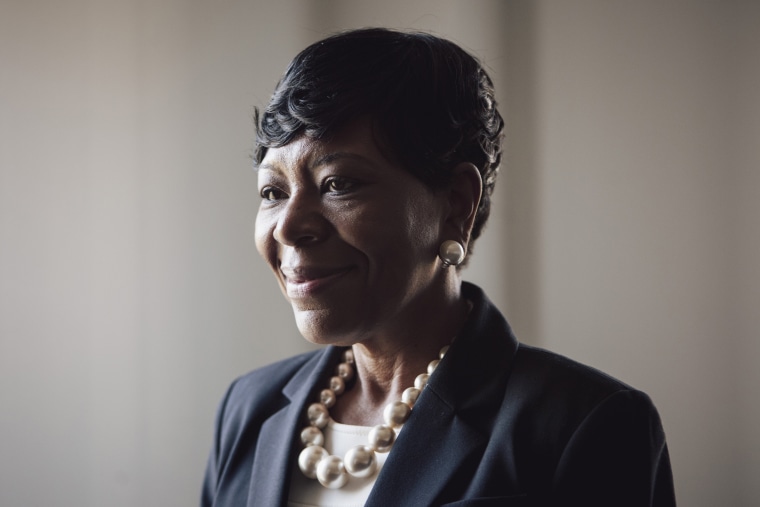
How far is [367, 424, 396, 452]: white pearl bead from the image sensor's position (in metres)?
1.08

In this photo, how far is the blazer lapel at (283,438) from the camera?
3.72 feet

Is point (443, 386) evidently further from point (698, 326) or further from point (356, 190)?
point (698, 326)

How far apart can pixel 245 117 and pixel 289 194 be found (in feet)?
2.69

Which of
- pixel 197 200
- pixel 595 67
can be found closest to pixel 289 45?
pixel 197 200

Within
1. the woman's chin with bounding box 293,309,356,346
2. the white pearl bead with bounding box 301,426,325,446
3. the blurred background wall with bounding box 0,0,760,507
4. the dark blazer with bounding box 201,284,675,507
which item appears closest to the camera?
the dark blazer with bounding box 201,284,675,507

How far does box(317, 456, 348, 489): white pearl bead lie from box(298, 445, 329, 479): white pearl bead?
2 cm

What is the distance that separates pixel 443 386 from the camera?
107 cm

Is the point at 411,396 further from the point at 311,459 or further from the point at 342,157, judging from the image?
the point at 342,157

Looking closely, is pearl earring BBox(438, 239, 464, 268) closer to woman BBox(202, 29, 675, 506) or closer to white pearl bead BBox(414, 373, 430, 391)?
woman BBox(202, 29, 675, 506)

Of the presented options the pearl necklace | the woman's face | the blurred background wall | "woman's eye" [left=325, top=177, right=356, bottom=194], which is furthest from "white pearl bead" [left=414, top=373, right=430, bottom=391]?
the blurred background wall

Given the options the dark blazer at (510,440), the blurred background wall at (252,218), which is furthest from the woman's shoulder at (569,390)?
the blurred background wall at (252,218)

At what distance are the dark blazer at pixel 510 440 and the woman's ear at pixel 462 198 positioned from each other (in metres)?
0.14

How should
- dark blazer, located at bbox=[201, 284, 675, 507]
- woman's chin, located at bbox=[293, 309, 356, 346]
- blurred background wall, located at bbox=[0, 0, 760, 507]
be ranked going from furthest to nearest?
blurred background wall, located at bbox=[0, 0, 760, 507] → woman's chin, located at bbox=[293, 309, 356, 346] → dark blazer, located at bbox=[201, 284, 675, 507]

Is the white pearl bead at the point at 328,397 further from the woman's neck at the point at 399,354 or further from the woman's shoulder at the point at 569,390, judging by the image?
the woman's shoulder at the point at 569,390
